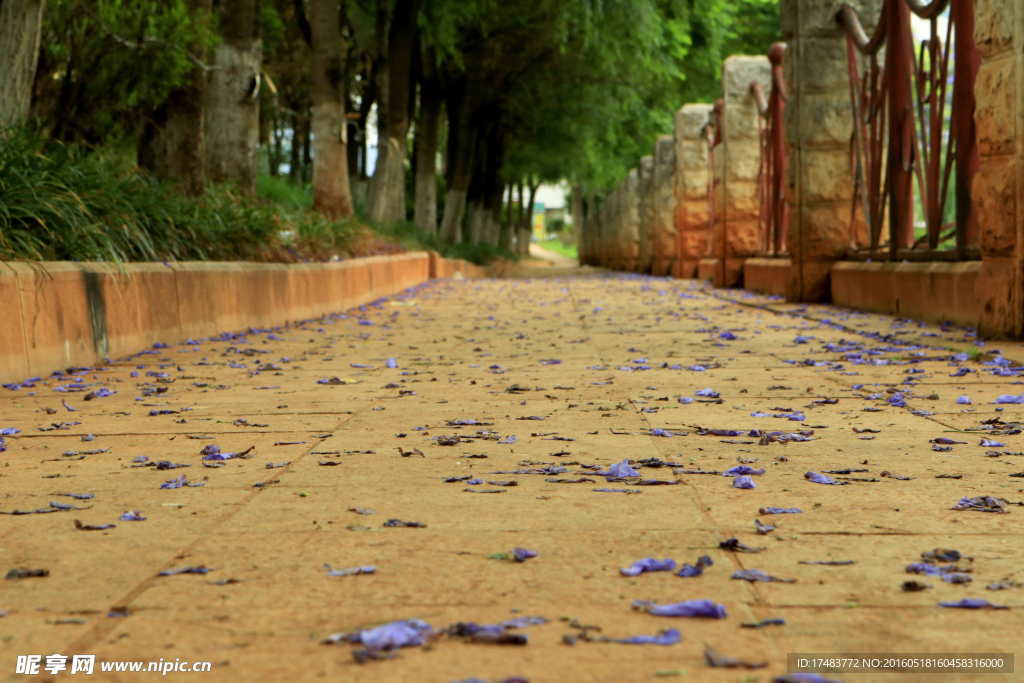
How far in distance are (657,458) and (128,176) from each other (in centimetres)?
564

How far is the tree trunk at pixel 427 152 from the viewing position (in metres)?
20.8

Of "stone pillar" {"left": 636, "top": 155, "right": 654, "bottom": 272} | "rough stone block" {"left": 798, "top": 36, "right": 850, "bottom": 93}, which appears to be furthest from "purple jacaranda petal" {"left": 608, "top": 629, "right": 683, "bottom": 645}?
"stone pillar" {"left": 636, "top": 155, "right": 654, "bottom": 272}

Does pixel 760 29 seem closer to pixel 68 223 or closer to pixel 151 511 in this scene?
pixel 68 223

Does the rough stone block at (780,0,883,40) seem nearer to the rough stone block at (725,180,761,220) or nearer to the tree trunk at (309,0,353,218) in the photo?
the rough stone block at (725,180,761,220)

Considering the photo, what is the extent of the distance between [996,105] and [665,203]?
12.9 m

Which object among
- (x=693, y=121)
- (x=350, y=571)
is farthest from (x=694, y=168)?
(x=350, y=571)

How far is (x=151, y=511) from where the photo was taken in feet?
8.03

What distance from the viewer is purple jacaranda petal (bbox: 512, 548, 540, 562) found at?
2.01 meters

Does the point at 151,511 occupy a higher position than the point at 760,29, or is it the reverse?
the point at 760,29

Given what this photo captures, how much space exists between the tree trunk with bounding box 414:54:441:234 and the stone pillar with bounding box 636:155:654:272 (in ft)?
14.8

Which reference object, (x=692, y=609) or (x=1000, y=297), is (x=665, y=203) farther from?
(x=692, y=609)

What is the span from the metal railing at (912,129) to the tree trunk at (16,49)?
5.72 metres

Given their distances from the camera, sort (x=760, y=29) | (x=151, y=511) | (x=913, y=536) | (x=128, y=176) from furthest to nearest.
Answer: (x=760, y=29), (x=128, y=176), (x=151, y=511), (x=913, y=536)

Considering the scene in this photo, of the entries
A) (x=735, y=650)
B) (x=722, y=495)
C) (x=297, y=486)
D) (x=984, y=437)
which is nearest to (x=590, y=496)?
(x=722, y=495)
